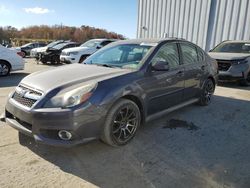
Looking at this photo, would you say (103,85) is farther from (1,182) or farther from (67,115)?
(1,182)

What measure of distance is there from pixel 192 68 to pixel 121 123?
2.12 meters

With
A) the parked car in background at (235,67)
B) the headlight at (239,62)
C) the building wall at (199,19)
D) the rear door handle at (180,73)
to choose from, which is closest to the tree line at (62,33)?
the building wall at (199,19)

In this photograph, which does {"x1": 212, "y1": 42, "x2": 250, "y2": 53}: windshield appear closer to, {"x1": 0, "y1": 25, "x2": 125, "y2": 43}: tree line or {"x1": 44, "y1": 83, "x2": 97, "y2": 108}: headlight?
{"x1": 44, "y1": 83, "x2": 97, "y2": 108}: headlight

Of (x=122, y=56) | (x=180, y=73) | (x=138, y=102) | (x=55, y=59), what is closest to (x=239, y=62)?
(x=180, y=73)

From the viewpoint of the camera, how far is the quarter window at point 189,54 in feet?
14.9

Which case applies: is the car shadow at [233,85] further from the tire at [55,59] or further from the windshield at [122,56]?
the tire at [55,59]

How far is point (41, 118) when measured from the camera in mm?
2816

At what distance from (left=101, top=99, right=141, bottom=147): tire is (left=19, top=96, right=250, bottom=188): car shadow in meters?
0.14

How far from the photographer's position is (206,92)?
5.42 meters

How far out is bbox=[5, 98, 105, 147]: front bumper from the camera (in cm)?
280

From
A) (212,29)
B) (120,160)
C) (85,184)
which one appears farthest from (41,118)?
(212,29)

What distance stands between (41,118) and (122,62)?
1.67 m

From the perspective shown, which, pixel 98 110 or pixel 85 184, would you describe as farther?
pixel 98 110

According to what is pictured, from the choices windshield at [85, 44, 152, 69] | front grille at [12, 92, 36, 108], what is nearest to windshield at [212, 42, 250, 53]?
windshield at [85, 44, 152, 69]
